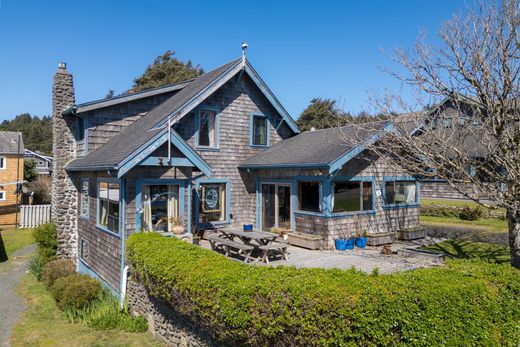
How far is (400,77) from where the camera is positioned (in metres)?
10.6

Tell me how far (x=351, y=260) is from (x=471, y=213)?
12.7 metres

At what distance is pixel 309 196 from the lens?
13.4 metres

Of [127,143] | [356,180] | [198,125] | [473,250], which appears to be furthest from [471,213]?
[127,143]

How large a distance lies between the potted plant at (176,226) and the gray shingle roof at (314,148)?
14.4 feet

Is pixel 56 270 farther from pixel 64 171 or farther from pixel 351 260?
pixel 351 260

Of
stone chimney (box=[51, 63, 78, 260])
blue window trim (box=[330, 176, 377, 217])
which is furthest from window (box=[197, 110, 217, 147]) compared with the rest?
blue window trim (box=[330, 176, 377, 217])

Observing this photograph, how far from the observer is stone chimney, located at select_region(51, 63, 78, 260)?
1490cm

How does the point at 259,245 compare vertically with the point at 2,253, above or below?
above

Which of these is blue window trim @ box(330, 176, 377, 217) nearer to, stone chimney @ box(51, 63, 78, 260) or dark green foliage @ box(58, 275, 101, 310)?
dark green foliage @ box(58, 275, 101, 310)

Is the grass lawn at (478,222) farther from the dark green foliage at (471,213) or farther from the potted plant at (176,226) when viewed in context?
the potted plant at (176,226)

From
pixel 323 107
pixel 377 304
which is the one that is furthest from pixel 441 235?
pixel 323 107

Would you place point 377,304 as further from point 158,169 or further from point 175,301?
point 158,169

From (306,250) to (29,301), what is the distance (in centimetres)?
995

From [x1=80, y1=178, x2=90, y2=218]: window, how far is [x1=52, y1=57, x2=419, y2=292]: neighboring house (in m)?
0.07
